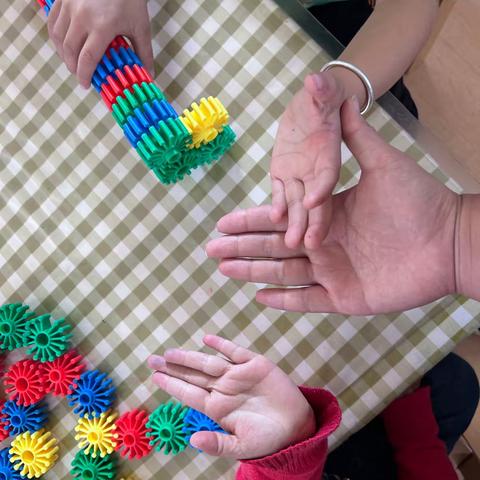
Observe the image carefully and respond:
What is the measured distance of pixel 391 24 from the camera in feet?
1.94

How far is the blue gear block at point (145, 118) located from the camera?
0.54 meters

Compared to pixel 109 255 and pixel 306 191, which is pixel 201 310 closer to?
pixel 109 255

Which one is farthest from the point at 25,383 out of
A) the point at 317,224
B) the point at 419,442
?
the point at 419,442

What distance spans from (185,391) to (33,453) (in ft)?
0.92

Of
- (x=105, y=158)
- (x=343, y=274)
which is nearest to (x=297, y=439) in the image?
(x=343, y=274)

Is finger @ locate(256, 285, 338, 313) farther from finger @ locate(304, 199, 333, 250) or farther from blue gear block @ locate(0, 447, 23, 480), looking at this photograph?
blue gear block @ locate(0, 447, 23, 480)

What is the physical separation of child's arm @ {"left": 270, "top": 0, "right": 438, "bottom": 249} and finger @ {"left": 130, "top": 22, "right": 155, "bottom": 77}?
0.24 meters

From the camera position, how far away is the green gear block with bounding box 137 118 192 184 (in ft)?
1.73

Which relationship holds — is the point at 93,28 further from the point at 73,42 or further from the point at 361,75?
the point at 361,75

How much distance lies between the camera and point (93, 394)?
0.63 m

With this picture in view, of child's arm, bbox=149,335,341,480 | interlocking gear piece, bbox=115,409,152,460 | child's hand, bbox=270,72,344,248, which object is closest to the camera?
child's hand, bbox=270,72,344,248

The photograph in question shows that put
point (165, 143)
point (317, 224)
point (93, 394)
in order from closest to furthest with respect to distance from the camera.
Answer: point (317, 224), point (165, 143), point (93, 394)

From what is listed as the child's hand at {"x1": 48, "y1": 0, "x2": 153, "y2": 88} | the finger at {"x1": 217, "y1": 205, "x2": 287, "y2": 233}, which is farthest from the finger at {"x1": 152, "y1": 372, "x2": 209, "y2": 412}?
the child's hand at {"x1": 48, "y1": 0, "x2": 153, "y2": 88}

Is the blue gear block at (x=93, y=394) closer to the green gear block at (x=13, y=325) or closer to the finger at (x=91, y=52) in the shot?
the green gear block at (x=13, y=325)
